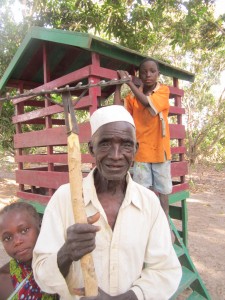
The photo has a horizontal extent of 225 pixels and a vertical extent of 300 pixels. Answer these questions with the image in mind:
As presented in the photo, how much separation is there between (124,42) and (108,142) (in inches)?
226

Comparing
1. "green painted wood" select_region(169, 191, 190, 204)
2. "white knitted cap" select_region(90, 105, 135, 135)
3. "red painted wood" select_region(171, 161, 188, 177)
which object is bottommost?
"green painted wood" select_region(169, 191, 190, 204)

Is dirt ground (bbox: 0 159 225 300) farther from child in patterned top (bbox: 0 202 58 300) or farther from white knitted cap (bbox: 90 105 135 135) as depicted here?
white knitted cap (bbox: 90 105 135 135)

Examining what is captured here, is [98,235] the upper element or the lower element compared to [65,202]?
lower

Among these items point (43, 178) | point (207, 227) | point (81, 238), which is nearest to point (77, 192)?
point (81, 238)

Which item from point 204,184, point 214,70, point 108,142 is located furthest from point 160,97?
point 214,70

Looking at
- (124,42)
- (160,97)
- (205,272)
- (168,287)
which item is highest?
(124,42)

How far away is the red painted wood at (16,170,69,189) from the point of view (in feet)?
12.0

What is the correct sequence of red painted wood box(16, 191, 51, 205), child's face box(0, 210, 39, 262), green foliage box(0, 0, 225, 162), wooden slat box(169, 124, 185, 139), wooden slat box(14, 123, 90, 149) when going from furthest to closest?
green foliage box(0, 0, 225, 162) < wooden slat box(169, 124, 185, 139) < red painted wood box(16, 191, 51, 205) < wooden slat box(14, 123, 90, 149) < child's face box(0, 210, 39, 262)

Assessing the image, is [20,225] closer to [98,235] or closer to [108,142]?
[98,235]

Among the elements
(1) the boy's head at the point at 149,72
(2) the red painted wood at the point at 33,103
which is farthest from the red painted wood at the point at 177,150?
(2) the red painted wood at the point at 33,103

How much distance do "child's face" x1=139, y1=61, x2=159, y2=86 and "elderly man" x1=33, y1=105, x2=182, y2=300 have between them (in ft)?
6.10

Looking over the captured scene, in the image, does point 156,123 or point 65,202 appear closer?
point 65,202

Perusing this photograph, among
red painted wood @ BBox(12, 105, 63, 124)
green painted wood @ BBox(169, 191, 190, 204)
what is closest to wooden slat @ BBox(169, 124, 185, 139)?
green painted wood @ BBox(169, 191, 190, 204)

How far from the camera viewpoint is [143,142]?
322cm
